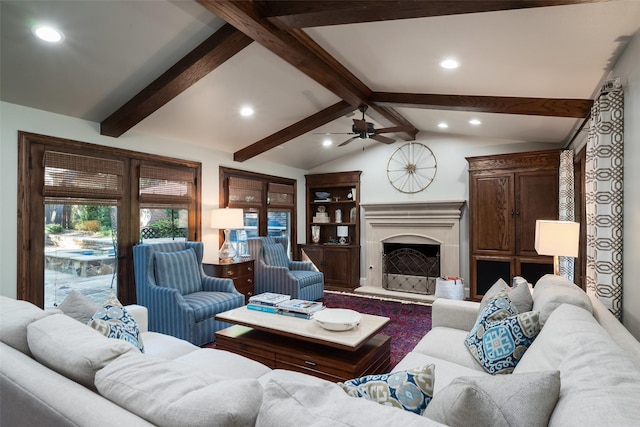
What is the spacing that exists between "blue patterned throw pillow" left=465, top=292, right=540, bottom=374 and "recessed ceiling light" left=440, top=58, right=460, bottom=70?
1922mm

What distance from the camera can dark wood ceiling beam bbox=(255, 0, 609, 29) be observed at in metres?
1.90

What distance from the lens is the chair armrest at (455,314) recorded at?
2.62 m

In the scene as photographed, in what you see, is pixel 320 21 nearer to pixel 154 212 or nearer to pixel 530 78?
pixel 530 78

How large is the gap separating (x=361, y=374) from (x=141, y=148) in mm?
3541

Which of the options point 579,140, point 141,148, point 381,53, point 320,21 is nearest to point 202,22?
point 320,21

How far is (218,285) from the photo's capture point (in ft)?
13.0

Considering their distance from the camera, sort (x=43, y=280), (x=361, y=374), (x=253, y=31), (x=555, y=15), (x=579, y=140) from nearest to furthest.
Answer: (x=555, y=15) → (x=361, y=374) → (x=253, y=31) → (x=43, y=280) → (x=579, y=140)

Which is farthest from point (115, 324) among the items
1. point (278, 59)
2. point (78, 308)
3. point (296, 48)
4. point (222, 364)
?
point (278, 59)

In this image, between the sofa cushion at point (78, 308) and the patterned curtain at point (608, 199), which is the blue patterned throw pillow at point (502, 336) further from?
the sofa cushion at point (78, 308)

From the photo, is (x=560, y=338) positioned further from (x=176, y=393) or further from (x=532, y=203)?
(x=532, y=203)

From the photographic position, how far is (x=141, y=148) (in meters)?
4.16

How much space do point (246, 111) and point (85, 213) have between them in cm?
210

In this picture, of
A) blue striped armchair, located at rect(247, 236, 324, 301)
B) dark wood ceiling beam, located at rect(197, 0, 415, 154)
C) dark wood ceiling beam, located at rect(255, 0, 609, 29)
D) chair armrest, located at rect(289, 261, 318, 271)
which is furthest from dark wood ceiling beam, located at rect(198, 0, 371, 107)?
chair armrest, located at rect(289, 261, 318, 271)

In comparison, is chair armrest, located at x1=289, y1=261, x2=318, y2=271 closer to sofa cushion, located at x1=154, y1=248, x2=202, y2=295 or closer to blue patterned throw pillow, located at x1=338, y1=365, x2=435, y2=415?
sofa cushion, located at x1=154, y1=248, x2=202, y2=295
